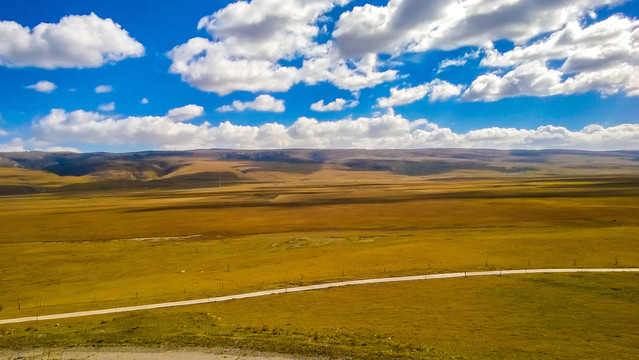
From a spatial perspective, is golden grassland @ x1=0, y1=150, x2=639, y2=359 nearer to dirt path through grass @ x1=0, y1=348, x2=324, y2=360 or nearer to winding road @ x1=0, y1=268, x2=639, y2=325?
dirt path through grass @ x1=0, y1=348, x2=324, y2=360

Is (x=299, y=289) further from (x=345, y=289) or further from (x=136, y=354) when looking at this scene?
(x=136, y=354)

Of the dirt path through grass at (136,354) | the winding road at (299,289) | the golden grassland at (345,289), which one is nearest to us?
the dirt path through grass at (136,354)

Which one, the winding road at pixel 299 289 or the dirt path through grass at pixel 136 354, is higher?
the dirt path through grass at pixel 136 354

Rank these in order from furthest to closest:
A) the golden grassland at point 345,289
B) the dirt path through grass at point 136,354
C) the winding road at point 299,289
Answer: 1. the winding road at point 299,289
2. the golden grassland at point 345,289
3. the dirt path through grass at point 136,354

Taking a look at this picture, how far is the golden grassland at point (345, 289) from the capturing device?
91.4 ft

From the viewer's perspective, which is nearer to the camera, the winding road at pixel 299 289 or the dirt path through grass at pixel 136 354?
the dirt path through grass at pixel 136 354

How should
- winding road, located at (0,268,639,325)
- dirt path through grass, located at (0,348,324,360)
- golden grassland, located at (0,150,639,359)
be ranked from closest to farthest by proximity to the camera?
dirt path through grass, located at (0,348,324,360) < golden grassland, located at (0,150,639,359) < winding road, located at (0,268,639,325)

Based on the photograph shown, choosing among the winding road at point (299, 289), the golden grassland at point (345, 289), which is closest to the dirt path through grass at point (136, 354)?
the golden grassland at point (345, 289)

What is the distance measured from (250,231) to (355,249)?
1382 inches

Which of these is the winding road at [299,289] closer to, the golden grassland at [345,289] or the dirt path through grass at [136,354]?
the golden grassland at [345,289]

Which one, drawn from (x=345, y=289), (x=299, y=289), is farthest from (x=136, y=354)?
(x=345, y=289)

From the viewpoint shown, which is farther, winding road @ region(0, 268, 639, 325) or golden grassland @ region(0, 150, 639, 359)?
winding road @ region(0, 268, 639, 325)

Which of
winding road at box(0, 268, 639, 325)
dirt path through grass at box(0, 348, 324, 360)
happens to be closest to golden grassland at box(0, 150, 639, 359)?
dirt path through grass at box(0, 348, 324, 360)

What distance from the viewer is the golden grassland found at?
27.9 m
